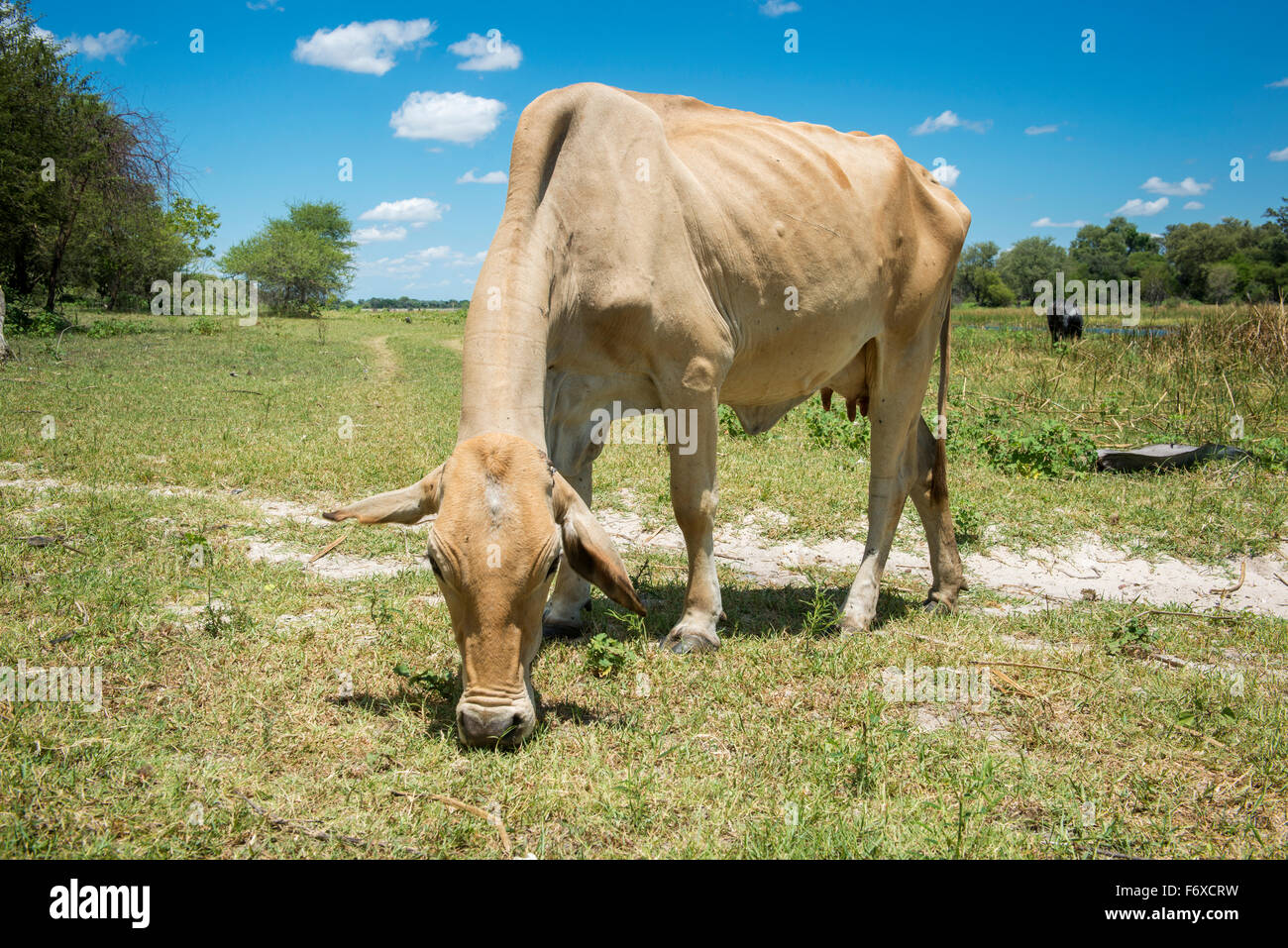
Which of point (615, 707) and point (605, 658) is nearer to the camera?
point (615, 707)

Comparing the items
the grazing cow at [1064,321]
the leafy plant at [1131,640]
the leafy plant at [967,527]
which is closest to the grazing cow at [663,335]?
the leafy plant at [1131,640]

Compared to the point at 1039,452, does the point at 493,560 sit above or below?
below

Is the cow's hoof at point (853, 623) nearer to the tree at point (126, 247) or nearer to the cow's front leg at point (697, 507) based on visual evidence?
the cow's front leg at point (697, 507)

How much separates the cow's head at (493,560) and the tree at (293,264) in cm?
5318

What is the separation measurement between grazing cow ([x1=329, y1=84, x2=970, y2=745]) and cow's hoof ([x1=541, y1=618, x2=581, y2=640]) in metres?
0.01

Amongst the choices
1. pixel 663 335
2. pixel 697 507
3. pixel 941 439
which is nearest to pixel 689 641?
pixel 697 507

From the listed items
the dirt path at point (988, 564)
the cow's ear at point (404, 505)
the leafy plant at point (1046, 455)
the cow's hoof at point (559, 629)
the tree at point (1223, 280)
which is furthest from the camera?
the tree at point (1223, 280)

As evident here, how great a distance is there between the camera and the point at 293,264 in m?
54.4

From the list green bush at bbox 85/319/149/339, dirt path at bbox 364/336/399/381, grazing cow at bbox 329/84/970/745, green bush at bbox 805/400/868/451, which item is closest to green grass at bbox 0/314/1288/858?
grazing cow at bbox 329/84/970/745

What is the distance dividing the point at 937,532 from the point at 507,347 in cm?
370

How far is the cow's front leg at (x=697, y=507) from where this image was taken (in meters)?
4.58

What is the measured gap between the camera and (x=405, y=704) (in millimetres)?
3777

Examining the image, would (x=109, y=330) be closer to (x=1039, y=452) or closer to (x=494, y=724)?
(x=1039, y=452)
